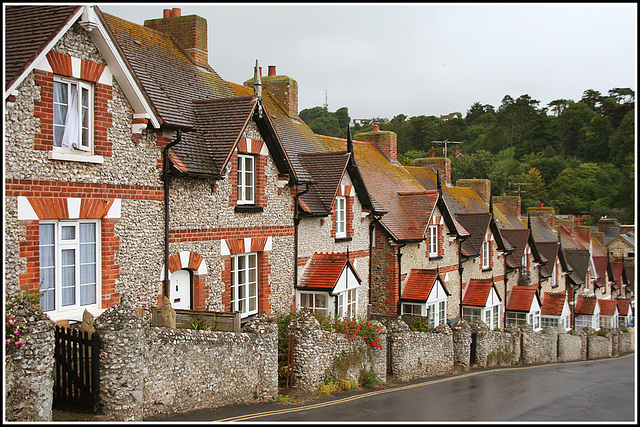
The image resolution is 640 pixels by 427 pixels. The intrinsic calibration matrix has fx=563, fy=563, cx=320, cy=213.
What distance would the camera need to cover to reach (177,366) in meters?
10.2

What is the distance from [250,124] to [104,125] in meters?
4.74

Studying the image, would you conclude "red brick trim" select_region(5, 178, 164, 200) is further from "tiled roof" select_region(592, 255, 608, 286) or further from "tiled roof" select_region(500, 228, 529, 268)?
"tiled roof" select_region(592, 255, 608, 286)

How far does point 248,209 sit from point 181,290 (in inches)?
118

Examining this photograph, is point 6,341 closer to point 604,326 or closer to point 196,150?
point 196,150

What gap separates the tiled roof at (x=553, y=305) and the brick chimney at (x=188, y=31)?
28.0 metres

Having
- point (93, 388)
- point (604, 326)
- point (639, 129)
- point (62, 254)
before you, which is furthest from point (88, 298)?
point (604, 326)

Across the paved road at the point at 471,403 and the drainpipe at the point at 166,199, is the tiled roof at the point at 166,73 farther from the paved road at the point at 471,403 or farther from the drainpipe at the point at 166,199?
the paved road at the point at 471,403

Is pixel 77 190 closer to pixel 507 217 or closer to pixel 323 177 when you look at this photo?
pixel 323 177

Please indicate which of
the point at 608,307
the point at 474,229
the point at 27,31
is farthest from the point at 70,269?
the point at 608,307

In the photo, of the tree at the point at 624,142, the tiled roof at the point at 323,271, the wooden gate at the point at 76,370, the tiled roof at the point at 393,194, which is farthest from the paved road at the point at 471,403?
the tree at the point at 624,142

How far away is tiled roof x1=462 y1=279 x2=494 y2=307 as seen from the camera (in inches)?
1086

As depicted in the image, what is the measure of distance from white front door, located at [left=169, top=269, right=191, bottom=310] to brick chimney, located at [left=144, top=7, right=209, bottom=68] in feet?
23.7

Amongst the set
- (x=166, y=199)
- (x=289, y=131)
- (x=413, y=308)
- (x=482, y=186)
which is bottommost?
(x=413, y=308)

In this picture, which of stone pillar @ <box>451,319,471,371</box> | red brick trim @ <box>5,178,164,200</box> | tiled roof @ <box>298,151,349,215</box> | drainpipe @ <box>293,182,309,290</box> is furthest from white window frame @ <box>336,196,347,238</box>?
red brick trim @ <box>5,178,164,200</box>
